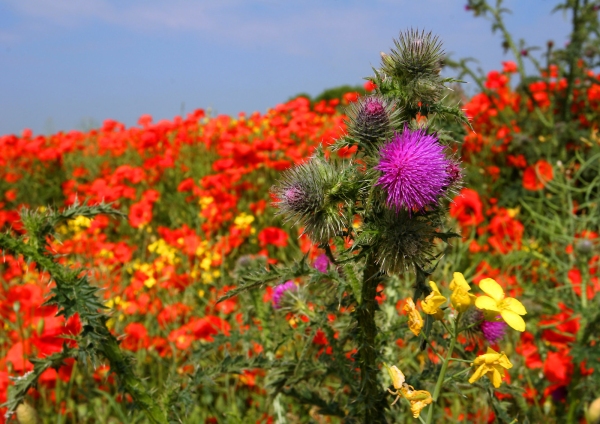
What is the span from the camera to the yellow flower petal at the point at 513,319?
3.03 feet

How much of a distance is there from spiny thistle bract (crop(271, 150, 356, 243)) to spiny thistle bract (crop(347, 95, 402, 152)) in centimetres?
7

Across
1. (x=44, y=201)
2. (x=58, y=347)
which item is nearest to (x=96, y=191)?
(x=44, y=201)

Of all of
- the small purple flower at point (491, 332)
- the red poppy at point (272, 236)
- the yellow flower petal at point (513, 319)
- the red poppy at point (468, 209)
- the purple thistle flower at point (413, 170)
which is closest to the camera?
the yellow flower petal at point (513, 319)

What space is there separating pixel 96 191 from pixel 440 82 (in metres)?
3.99

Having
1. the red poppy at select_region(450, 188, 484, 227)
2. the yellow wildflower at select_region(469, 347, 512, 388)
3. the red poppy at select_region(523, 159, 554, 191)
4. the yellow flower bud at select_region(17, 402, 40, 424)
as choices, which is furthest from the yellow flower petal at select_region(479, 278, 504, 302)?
the red poppy at select_region(523, 159, 554, 191)

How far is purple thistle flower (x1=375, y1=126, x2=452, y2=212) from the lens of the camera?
3.42 feet

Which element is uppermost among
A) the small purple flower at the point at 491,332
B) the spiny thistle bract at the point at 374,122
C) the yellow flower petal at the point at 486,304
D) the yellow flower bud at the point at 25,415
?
the spiny thistle bract at the point at 374,122

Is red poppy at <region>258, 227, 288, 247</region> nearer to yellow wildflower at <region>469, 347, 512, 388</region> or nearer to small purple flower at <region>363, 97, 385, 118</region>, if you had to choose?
small purple flower at <region>363, 97, 385, 118</region>

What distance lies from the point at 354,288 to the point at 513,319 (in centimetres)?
40

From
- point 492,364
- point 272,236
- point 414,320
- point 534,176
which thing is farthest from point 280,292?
point 534,176

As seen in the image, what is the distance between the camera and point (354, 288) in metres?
1.26

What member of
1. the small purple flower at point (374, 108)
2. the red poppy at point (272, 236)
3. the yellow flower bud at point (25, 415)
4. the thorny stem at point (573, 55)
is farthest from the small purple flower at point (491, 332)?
the thorny stem at point (573, 55)

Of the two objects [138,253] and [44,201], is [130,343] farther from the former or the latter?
[44,201]

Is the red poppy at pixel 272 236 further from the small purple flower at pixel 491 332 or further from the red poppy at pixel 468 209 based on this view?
the small purple flower at pixel 491 332
